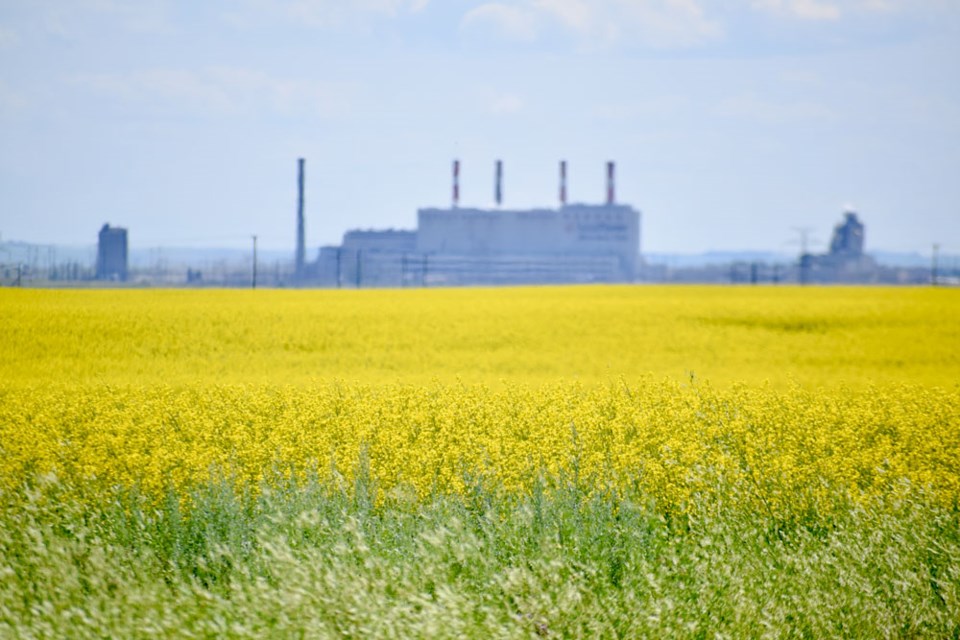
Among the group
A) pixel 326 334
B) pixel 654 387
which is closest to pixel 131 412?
pixel 654 387

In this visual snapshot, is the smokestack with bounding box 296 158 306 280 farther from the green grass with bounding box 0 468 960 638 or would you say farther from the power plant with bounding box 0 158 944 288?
the green grass with bounding box 0 468 960 638

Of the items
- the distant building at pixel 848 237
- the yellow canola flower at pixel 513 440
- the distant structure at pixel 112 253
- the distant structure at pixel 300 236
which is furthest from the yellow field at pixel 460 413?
the distant building at pixel 848 237

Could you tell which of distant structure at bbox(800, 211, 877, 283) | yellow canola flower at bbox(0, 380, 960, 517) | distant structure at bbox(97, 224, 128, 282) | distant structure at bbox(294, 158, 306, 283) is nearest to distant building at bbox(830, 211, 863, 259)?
distant structure at bbox(800, 211, 877, 283)

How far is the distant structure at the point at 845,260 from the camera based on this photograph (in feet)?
432

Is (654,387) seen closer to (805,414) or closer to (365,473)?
(805,414)

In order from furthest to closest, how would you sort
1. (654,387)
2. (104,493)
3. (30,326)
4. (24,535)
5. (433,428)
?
(30,326), (654,387), (433,428), (104,493), (24,535)

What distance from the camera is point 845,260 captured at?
142000mm

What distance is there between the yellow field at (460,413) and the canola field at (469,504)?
0.14ft

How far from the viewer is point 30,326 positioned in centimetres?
1936

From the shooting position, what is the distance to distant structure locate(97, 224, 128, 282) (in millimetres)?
106438

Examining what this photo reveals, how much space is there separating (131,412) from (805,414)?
7.01 metres

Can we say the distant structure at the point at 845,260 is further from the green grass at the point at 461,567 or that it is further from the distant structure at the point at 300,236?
the green grass at the point at 461,567

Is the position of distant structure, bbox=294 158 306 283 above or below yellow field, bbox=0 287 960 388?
above

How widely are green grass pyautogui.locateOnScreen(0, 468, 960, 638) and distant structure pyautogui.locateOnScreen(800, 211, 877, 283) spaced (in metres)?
110
